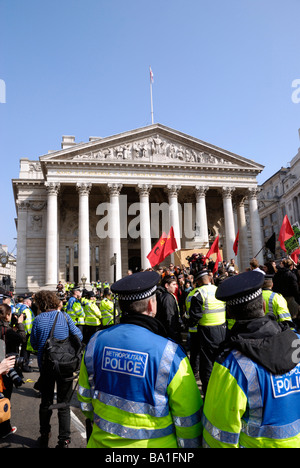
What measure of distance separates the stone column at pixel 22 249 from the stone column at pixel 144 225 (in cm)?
1171

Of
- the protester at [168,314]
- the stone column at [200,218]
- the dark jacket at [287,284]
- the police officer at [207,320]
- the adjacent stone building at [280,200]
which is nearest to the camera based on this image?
the police officer at [207,320]

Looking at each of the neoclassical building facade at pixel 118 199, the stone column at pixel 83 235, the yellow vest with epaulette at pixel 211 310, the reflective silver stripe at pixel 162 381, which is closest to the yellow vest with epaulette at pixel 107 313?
the yellow vest with epaulette at pixel 211 310

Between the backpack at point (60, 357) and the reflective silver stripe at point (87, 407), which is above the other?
the reflective silver stripe at point (87, 407)

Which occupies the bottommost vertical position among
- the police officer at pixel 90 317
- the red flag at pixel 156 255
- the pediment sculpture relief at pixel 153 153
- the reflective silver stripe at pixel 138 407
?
the police officer at pixel 90 317

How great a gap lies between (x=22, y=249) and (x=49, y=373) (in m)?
31.2

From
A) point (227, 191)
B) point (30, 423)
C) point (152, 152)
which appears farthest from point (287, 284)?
point (227, 191)

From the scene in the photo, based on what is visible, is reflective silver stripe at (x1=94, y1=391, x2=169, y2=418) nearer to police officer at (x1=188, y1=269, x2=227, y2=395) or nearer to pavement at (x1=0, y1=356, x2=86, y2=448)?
pavement at (x1=0, y1=356, x2=86, y2=448)

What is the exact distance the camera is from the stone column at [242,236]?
118 ft

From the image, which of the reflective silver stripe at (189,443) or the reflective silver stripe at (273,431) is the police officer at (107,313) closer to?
the reflective silver stripe at (189,443)

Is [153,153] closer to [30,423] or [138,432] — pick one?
[30,423]

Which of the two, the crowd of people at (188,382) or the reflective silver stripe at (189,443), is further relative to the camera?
the reflective silver stripe at (189,443)

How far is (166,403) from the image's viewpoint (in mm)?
2193

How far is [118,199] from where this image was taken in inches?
Answer: 1302

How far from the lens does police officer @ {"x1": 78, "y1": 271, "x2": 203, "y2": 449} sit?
85.1 inches
